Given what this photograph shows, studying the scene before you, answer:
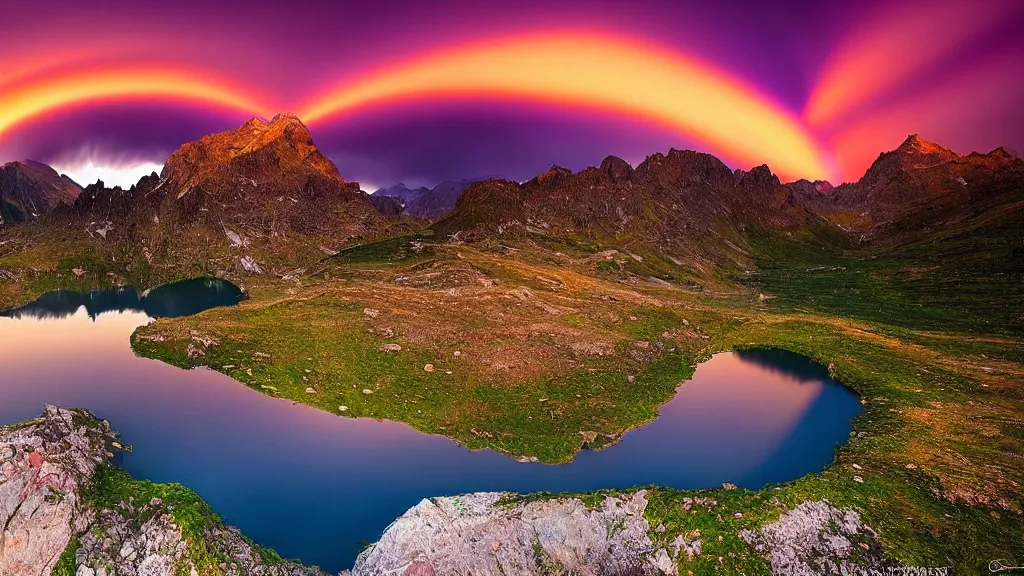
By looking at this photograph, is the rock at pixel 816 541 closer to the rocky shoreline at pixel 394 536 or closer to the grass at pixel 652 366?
the rocky shoreline at pixel 394 536

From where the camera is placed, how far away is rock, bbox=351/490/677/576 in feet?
91.8

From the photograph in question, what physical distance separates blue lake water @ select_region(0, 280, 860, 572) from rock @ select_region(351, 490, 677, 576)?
379 centimetres

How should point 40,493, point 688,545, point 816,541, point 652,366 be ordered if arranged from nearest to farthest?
point 40,493 → point 688,545 → point 816,541 → point 652,366

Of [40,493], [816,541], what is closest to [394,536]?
[40,493]

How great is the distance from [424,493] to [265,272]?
159260 mm

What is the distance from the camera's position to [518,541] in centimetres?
2945

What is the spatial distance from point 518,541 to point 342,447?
21.2m

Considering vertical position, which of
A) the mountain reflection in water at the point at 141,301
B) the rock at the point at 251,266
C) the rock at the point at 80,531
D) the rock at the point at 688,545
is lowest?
the rock at the point at 688,545

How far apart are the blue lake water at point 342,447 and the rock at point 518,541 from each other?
379 centimetres

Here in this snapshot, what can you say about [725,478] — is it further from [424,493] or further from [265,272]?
[265,272]

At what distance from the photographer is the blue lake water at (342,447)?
3472 centimetres

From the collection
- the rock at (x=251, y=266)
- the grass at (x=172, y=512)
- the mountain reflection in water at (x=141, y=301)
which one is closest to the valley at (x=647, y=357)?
the grass at (x=172, y=512)

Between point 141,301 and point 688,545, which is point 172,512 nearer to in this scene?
point 688,545

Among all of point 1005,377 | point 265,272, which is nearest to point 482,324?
point 1005,377
